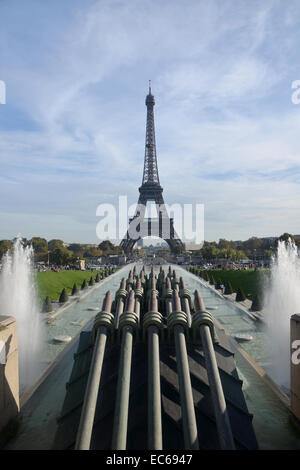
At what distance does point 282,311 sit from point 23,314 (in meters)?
15.0

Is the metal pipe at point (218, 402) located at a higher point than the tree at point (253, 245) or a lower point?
lower

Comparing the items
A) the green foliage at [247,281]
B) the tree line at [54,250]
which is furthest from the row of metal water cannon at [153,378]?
the tree line at [54,250]

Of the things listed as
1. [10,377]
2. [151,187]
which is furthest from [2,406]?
[151,187]

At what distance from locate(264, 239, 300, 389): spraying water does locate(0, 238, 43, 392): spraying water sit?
824 centimetres

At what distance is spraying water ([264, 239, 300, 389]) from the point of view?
418 inches

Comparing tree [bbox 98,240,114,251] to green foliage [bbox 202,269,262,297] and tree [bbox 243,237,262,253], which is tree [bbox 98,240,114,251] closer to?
tree [bbox 243,237,262,253]

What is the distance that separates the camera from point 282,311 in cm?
1808

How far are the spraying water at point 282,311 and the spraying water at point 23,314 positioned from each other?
8.24 metres

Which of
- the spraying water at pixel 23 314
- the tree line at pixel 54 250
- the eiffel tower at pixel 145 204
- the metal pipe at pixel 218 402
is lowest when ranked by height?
the spraying water at pixel 23 314

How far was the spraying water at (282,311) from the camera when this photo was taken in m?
10.6

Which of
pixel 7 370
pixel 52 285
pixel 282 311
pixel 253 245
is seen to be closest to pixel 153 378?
pixel 7 370

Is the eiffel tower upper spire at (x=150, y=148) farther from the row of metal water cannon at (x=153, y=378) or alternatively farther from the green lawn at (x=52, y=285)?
the row of metal water cannon at (x=153, y=378)

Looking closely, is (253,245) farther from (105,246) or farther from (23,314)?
(23,314)

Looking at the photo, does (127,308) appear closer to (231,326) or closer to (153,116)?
(231,326)
